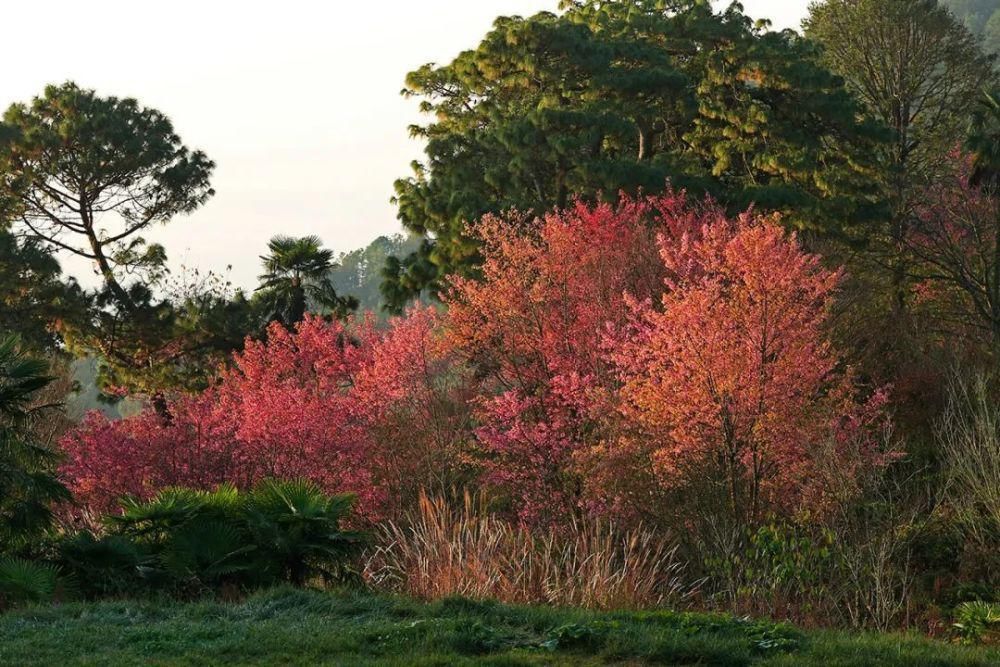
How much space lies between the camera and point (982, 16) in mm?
100562

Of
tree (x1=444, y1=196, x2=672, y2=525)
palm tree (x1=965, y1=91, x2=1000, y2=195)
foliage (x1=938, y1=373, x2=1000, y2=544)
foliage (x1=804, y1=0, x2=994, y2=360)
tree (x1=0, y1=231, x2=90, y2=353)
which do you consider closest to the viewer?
foliage (x1=938, y1=373, x2=1000, y2=544)

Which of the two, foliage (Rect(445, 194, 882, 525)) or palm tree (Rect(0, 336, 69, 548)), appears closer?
palm tree (Rect(0, 336, 69, 548))

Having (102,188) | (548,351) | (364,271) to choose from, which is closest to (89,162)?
(102,188)

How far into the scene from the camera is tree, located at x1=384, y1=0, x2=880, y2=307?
27.3 metres

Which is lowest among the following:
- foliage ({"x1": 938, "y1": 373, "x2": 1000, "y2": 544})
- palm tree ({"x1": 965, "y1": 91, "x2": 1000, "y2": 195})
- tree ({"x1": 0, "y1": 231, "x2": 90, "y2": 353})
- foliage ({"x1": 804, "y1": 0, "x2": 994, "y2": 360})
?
foliage ({"x1": 938, "y1": 373, "x2": 1000, "y2": 544})

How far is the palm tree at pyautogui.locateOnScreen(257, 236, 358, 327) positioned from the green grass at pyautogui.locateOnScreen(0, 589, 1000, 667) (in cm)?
2266

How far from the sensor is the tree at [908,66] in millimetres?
34250

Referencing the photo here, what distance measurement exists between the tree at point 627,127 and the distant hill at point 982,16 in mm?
52040

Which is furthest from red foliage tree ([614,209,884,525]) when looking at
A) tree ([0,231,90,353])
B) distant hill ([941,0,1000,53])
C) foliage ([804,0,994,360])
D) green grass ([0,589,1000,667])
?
distant hill ([941,0,1000,53])

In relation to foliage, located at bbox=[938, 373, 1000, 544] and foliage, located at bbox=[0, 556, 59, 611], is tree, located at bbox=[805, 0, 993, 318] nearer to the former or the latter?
foliage, located at bbox=[938, 373, 1000, 544]

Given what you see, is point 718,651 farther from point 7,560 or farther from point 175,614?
point 7,560

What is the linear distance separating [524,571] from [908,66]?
26788 millimetres

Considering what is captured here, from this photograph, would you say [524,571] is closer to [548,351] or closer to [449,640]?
[449,640]

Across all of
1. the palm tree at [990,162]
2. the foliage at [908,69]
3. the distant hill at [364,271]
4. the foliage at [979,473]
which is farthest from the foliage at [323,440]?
the distant hill at [364,271]
